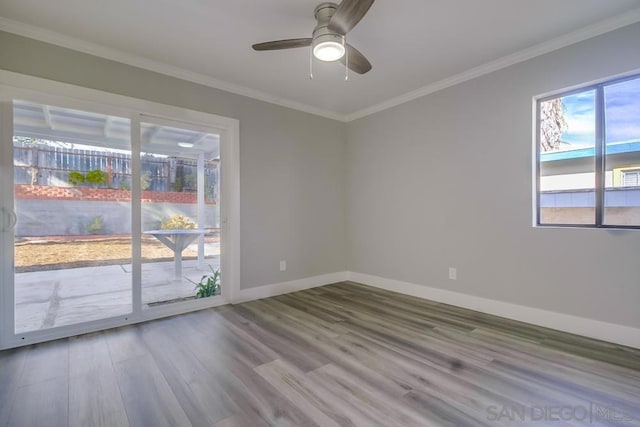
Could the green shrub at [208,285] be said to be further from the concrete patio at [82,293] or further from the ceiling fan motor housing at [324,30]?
the ceiling fan motor housing at [324,30]

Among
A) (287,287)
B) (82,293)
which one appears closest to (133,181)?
(82,293)

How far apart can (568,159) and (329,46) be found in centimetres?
240

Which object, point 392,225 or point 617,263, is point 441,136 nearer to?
point 392,225

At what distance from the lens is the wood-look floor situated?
1593mm

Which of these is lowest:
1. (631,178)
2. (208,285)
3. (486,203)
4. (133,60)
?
(208,285)

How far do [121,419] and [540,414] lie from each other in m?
2.23

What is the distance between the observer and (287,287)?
4.00 m

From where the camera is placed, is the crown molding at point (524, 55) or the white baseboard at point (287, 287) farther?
the white baseboard at point (287, 287)

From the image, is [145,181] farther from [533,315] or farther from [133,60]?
[533,315]

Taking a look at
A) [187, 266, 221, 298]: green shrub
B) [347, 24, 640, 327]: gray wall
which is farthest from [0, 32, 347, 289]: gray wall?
[347, 24, 640, 327]: gray wall

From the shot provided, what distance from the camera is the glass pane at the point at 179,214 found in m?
3.08

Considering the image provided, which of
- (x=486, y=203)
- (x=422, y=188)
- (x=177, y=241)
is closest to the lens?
(x=486, y=203)

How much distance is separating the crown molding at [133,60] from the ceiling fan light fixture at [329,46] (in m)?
1.68

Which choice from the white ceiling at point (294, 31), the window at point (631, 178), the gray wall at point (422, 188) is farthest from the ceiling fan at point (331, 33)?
the window at point (631, 178)
